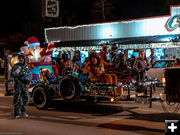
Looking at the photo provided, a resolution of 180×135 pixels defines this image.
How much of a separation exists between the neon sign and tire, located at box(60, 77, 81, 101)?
15552 mm

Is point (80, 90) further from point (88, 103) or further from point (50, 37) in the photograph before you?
point (50, 37)

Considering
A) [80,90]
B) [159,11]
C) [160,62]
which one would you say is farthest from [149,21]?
[159,11]

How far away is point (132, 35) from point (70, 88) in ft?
55.8

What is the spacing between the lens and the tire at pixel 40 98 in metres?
11.2

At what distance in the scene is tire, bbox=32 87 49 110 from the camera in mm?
11219

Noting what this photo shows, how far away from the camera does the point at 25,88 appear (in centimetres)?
955

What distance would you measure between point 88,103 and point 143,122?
14.2ft

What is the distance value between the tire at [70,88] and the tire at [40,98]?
31.0 inches

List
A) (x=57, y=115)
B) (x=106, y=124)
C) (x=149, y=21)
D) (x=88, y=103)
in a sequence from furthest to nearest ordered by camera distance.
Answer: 1. (x=149, y=21)
2. (x=88, y=103)
3. (x=57, y=115)
4. (x=106, y=124)

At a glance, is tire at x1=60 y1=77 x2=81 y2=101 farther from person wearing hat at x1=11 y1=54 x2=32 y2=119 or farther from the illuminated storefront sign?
the illuminated storefront sign

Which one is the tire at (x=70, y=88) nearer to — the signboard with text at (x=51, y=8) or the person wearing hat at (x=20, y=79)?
the person wearing hat at (x=20, y=79)

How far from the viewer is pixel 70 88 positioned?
10781mm

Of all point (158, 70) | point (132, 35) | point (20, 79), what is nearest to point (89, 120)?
point (20, 79)

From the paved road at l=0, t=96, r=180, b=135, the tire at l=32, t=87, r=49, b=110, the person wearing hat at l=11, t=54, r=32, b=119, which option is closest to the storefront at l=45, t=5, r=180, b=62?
the paved road at l=0, t=96, r=180, b=135
